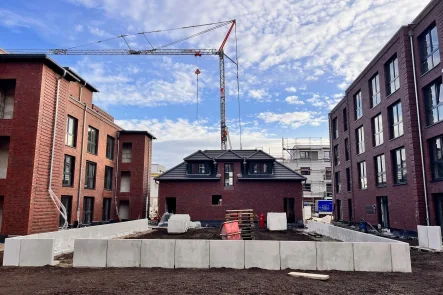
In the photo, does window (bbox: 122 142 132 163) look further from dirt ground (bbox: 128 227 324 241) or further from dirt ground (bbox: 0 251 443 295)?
dirt ground (bbox: 0 251 443 295)

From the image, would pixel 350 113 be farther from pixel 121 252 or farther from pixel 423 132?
pixel 121 252

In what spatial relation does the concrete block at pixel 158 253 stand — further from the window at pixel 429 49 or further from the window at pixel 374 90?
the window at pixel 374 90

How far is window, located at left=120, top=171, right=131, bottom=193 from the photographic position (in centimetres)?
3125

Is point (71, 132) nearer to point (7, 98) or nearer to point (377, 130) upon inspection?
point (7, 98)

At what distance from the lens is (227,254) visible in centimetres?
1070

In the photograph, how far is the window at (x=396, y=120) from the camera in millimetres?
20688

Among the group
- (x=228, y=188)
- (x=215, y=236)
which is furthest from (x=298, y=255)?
(x=228, y=188)

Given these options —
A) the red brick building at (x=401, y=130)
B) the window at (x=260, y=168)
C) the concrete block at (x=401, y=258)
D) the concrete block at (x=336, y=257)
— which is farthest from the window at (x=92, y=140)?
the concrete block at (x=401, y=258)

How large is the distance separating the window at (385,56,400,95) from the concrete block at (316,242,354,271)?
14.3m

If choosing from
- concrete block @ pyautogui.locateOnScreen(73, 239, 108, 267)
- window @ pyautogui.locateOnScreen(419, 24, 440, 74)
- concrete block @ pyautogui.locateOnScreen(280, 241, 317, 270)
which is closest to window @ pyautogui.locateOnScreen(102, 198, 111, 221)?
concrete block @ pyautogui.locateOnScreen(73, 239, 108, 267)

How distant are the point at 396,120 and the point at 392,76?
2.98m

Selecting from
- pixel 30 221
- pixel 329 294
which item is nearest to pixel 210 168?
pixel 30 221

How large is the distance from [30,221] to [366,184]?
23.1 meters

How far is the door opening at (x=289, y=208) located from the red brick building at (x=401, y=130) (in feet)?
17.0
